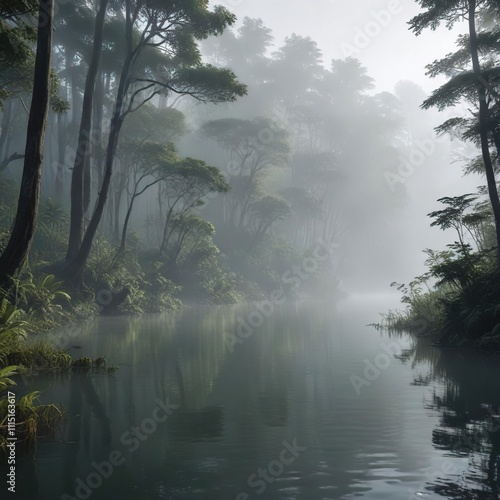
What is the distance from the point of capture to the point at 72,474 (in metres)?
4.35

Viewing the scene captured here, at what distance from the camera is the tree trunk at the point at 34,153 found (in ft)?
32.9

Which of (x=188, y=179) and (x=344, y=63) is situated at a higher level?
(x=344, y=63)

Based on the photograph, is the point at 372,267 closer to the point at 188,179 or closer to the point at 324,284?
the point at 324,284

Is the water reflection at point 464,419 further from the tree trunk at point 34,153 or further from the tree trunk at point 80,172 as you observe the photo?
the tree trunk at point 80,172

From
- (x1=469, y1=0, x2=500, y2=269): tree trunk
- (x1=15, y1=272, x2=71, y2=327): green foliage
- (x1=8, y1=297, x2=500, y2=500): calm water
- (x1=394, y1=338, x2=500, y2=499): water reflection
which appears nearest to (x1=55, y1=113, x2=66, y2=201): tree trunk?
(x1=15, y1=272, x2=71, y2=327): green foliage

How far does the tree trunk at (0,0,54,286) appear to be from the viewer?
1002 cm

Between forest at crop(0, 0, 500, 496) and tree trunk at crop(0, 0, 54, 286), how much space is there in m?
0.03

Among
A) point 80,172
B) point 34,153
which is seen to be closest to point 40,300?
point 80,172

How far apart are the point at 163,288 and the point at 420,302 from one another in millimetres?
13897

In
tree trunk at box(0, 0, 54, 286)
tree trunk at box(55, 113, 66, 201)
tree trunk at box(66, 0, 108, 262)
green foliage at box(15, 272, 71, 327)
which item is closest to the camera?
tree trunk at box(0, 0, 54, 286)

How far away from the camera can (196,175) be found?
87.4 ft

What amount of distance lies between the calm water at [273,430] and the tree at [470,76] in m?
5.48

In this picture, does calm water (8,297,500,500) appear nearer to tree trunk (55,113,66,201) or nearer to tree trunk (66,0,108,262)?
tree trunk (66,0,108,262)

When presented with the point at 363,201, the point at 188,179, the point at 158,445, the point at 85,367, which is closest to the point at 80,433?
the point at 158,445
